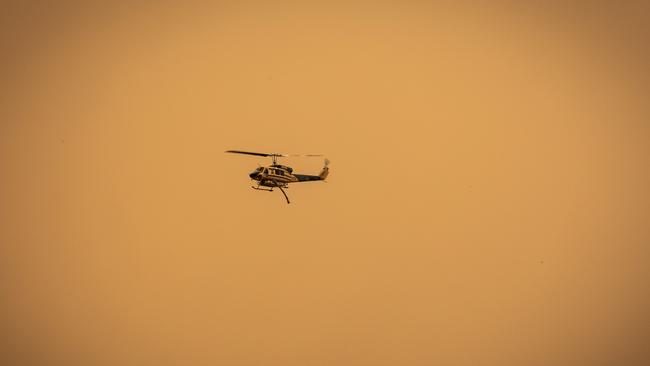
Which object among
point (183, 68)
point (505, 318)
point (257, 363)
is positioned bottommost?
point (257, 363)

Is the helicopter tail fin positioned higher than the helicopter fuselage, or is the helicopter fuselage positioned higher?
the helicopter tail fin

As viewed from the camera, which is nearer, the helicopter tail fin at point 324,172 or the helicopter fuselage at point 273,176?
the helicopter fuselage at point 273,176

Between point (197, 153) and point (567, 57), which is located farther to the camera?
point (567, 57)

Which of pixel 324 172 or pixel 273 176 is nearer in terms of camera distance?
pixel 273 176

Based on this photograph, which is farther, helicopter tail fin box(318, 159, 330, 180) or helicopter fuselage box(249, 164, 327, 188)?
helicopter tail fin box(318, 159, 330, 180)

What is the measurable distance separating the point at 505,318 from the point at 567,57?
41.6 feet

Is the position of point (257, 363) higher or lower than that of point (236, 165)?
lower

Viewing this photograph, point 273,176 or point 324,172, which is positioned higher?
point 324,172

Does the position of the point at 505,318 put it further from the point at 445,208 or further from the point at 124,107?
the point at 124,107

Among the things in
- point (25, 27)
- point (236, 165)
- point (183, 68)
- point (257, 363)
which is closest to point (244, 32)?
point (183, 68)

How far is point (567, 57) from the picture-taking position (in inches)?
859

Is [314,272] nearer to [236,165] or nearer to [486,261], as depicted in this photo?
[236,165]

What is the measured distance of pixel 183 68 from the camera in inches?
829

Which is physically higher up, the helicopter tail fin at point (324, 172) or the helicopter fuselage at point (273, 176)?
the helicopter tail fin at point (324, 172)
